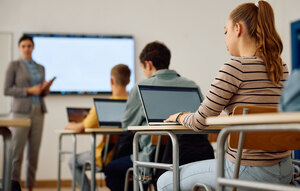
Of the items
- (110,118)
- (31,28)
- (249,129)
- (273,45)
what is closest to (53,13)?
(31,28)

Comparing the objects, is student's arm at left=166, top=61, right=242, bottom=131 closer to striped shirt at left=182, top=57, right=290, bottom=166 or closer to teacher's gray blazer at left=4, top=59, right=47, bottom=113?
striped shirt at left=182, top=57, right=290, bottom=166

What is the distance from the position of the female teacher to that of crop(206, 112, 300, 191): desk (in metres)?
3.65

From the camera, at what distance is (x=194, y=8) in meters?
6.09

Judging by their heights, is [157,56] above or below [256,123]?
above

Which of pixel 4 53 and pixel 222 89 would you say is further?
pixel 4 53

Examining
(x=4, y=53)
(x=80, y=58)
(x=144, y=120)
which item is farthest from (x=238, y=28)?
(x=4, y=53)

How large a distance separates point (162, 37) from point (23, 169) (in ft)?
8.31

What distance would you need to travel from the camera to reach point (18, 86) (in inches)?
188

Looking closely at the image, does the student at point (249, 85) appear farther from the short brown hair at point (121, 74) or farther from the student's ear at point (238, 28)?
the short brown hair at point (121, 74)

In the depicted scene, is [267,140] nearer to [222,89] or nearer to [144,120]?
[222,89]

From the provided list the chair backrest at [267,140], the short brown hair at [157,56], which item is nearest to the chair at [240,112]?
the chair backrest at [267,140]

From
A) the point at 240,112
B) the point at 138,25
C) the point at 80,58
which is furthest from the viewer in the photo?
the point at 138,25

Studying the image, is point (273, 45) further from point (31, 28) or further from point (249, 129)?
point (31, 28)

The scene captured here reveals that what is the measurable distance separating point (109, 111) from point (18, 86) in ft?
6.42
